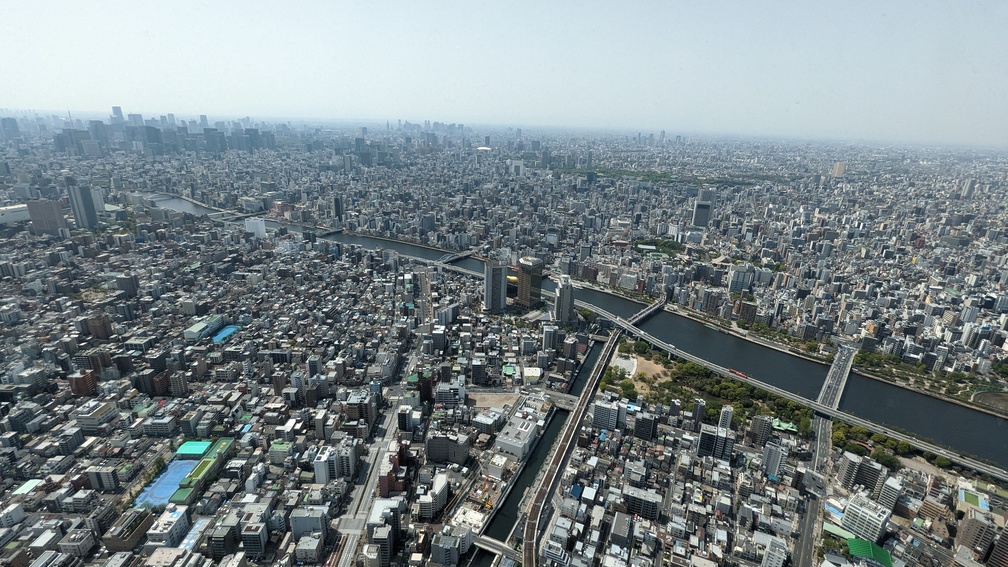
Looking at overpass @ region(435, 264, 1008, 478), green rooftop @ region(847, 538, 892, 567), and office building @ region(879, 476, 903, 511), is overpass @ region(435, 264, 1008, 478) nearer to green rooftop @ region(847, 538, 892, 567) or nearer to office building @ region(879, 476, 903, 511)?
office building @ region(879, 476, 903, 511)

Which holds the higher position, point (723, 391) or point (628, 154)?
point (628, 154)

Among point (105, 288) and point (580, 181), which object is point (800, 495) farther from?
point (580, 181)

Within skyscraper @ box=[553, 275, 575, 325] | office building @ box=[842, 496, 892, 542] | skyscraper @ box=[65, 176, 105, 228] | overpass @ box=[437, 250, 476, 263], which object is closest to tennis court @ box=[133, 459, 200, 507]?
skyscraper @ box=[553, 275, 575, 325]

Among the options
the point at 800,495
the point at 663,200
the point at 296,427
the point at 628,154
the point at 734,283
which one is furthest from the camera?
the point at 628,154

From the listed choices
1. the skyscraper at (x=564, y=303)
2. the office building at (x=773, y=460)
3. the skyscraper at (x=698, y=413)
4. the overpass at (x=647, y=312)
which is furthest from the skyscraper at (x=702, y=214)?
the office building at (x=773, y=460)

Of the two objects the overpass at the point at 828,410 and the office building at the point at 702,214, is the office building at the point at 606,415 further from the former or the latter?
the office building at the point at 702,214

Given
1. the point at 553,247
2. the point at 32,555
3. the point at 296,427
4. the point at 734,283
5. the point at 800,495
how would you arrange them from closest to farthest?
the point at 32,555, the point at 800,495, the point at 296,427, the point at 734,283, the point at 553,247

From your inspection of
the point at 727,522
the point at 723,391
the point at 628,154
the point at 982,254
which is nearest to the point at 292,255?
the point at 723,391
